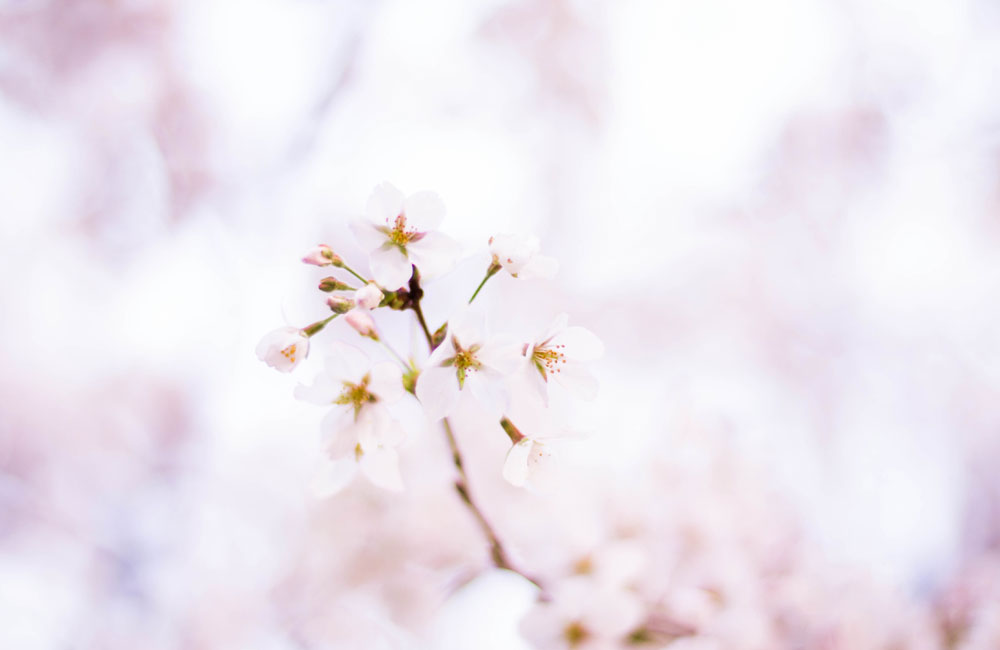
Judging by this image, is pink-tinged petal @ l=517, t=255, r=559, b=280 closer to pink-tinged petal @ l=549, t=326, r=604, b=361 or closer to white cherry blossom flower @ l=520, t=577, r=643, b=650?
pink-tinged petal @ l=549, t=326, r=604, b=361

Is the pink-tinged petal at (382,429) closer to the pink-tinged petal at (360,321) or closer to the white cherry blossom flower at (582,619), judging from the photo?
the pink-tinged petal at (360,321)

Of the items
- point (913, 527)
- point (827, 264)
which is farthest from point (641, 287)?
point (913, 527)

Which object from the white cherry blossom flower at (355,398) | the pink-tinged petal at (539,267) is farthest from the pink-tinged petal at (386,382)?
the pink-tinged petal at (539,267)

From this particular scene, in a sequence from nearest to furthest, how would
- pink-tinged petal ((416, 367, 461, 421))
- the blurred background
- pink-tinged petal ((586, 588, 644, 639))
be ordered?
pink-tinged petal ((416, 367, 461, 421)) < pink-tinged petal ((586, 588, 644, 639)) < the blurred background

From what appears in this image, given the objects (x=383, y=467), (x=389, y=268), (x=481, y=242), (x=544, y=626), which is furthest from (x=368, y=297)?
(x=481, y=242)

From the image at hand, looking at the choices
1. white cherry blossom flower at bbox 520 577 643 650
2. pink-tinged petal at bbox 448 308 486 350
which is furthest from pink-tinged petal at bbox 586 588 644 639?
pink-tinged petal at bbox 448 308 486 350

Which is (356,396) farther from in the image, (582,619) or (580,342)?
(582,619)

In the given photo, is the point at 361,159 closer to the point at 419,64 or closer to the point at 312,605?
the point at 419,64

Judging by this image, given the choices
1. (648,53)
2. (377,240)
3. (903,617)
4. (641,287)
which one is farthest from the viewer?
→ (641,287)
